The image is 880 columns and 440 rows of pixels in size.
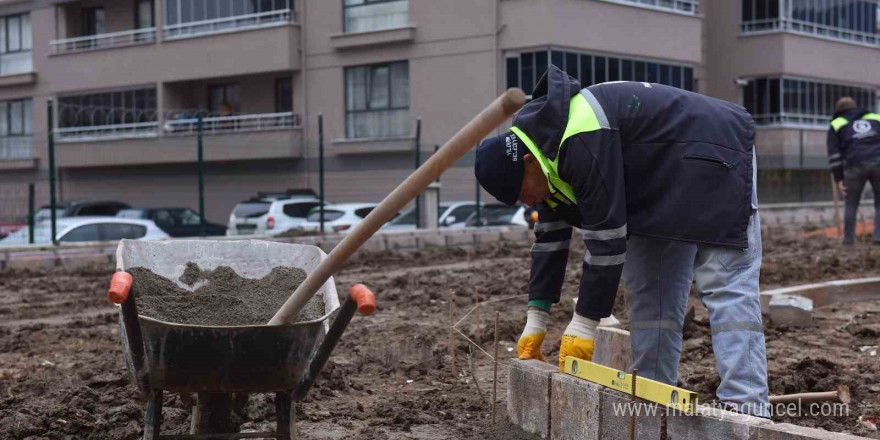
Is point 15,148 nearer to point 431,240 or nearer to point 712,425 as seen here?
point 431,240

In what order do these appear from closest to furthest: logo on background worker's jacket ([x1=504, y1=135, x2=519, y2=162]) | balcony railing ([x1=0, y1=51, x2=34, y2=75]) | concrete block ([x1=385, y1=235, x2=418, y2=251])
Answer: logo on background worker's jacket ([x1=504, y1=135, x2=519, y2=162]) → concrete block ([x1=385, y1=235, x2=418, y2=251]) → balcony railing ([x1=0, y1=51, x2=34, y2=75])

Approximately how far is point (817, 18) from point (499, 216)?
1850cm

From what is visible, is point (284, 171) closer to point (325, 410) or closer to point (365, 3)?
point (365, 3)

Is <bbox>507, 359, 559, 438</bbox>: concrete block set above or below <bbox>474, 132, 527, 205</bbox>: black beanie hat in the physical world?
below

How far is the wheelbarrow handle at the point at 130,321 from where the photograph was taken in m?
3.44

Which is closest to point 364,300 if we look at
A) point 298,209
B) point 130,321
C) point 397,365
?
point 130,321

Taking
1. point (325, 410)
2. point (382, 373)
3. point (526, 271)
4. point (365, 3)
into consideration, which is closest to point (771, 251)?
point (526, 271)

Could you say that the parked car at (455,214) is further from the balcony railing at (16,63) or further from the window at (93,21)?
the balcony railing at (16,63)

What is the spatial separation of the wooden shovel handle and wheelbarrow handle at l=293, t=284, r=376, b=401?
129 millimetres

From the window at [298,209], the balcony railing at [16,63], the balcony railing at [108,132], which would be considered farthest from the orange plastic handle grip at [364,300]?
the balcony railing at [16,63]

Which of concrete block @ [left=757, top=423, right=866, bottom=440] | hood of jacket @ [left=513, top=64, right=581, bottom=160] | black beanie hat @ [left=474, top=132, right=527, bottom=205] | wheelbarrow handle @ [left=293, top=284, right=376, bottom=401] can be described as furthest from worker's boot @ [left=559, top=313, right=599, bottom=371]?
wheelbarrow handle @ [left=293, top=284, right=376, bottom=401]

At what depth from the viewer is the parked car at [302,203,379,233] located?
17.4 m

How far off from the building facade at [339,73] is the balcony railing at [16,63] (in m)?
0.06
